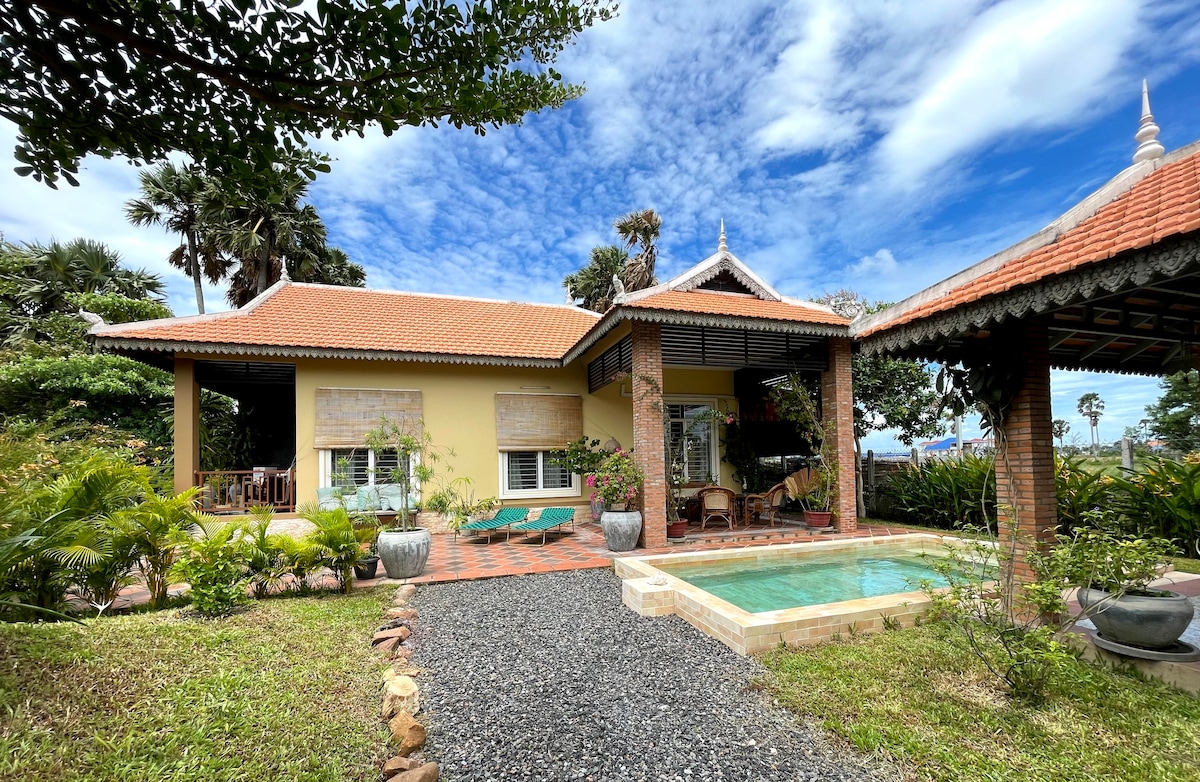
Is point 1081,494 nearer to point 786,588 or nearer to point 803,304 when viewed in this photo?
point 803,304

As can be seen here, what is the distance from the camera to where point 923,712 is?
342 cm

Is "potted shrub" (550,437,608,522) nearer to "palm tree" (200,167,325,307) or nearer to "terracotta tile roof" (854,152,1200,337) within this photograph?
"terracotta tile roof" (854,152,1200,337)

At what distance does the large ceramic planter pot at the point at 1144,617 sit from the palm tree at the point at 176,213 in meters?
26.4

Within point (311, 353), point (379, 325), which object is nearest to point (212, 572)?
point (311, 353)

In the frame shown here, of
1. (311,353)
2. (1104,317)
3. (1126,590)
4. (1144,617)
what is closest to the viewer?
(1144,617)

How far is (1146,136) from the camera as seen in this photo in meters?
4.83

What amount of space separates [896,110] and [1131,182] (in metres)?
6.94

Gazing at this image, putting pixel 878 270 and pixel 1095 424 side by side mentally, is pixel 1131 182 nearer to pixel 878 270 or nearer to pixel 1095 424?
pixel 878 270

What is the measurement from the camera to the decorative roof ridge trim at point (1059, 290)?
9.95ft

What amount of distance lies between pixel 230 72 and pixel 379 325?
35.2ft

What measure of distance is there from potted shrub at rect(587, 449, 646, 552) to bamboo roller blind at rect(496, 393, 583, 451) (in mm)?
3690

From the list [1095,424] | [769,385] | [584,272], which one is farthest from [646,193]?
[1095,424]

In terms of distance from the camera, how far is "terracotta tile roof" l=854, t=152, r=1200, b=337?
3.22 metres

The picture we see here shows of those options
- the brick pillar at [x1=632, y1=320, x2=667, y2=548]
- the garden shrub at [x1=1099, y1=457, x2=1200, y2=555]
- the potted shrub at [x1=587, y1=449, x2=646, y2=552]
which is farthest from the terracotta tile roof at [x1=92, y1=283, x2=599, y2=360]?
the garden shrub at [x1=1099, y1=457, x2=1200, y2=555]
